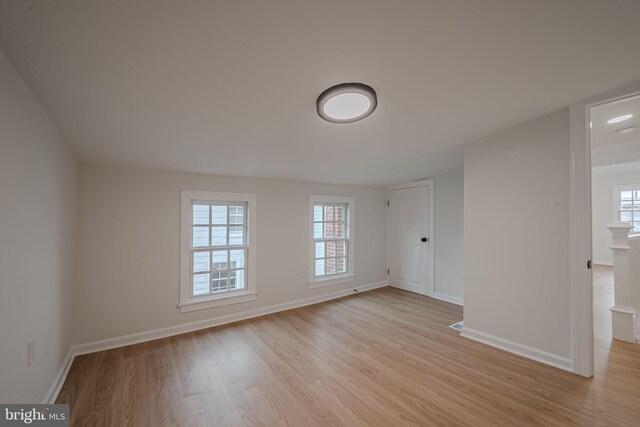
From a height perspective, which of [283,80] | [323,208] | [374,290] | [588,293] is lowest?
[374,290]

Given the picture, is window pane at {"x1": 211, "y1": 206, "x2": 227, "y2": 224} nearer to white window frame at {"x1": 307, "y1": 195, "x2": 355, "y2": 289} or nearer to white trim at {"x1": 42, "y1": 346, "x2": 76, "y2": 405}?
white window frame at {"x1": 307, "y1": 195, "x2": 355, "y2": 289}

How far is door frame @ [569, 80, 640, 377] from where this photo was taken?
2.12m

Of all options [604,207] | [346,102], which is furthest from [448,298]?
[604,207]

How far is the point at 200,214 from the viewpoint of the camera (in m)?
3.47

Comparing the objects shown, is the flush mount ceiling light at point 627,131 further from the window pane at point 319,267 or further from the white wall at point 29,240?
the white wall at point 29,240

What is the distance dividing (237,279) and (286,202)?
136 cm

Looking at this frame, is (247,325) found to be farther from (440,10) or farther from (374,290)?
(440,10)

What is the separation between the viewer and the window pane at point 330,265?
4.68 meters

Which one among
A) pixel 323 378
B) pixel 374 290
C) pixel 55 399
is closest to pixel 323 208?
pixel 374 290

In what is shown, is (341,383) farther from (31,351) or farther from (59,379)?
(59,379)

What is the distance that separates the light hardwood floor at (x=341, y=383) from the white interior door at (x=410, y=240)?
173 centimetres

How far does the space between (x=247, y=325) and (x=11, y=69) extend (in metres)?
3.09

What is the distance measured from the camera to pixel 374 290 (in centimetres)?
505

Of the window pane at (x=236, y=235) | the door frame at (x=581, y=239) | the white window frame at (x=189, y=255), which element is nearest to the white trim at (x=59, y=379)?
the white window frame at (x=189, y=255)
